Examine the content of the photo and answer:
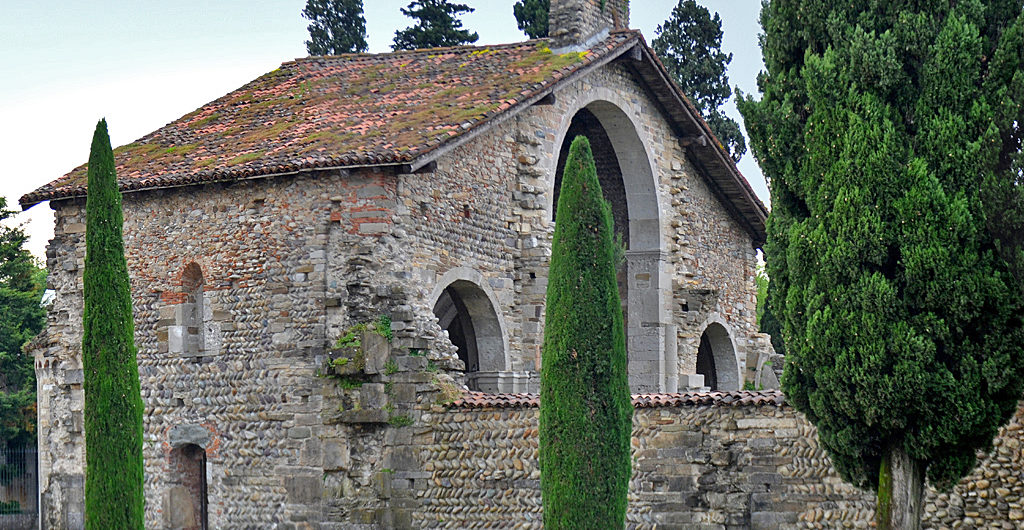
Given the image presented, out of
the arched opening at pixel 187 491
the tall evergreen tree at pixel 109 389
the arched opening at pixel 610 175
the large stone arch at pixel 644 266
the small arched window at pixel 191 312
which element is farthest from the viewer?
the arched opening at pixel 610 175

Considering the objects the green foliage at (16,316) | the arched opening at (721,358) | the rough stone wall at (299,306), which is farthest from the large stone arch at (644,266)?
the green foliage at (16,316)

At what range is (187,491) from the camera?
64.5 feet

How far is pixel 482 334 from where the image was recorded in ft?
66.0

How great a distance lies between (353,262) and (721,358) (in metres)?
10.3

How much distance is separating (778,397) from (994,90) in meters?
4.37

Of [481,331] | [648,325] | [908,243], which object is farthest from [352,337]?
[908,243]

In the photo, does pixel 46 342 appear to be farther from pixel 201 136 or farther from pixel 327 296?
pixel 327 296

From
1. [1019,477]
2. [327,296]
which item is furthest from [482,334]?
[1019,477]

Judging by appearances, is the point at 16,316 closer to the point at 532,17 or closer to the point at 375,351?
the point at 532,17

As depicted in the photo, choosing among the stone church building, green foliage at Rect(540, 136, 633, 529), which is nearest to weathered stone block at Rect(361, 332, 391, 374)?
the stone church building

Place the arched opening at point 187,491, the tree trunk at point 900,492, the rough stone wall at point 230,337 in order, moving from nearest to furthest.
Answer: the tree trunk at point 900,492, the rough stone wall at point 230,337, the arched opening at point 187,491

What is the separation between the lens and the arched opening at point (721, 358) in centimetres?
2592

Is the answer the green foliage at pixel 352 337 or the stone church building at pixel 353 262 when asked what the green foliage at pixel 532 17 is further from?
the green foliage at pixel 352 337

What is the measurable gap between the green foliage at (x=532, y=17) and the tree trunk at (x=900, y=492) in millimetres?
19191
